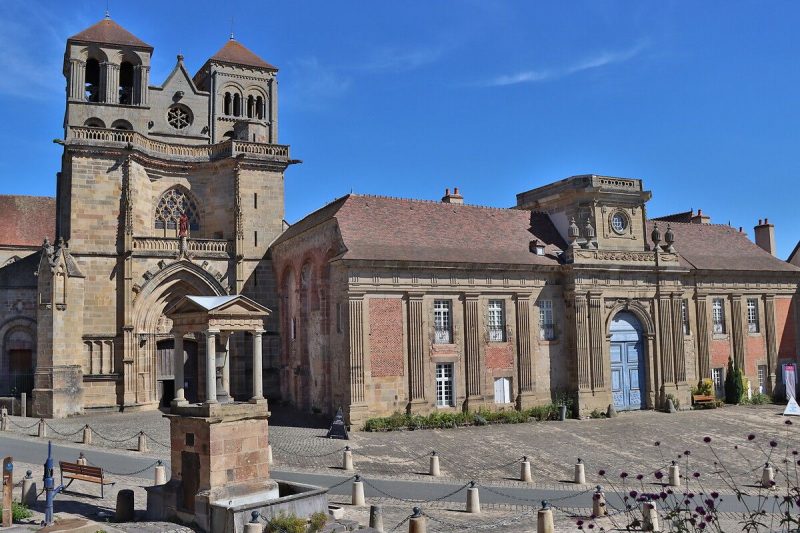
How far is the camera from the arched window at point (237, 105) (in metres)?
41.8

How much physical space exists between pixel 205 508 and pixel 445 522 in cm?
467

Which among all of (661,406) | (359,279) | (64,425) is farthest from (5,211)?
(661,406)

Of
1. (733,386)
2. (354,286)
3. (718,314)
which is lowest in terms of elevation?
(733,386)

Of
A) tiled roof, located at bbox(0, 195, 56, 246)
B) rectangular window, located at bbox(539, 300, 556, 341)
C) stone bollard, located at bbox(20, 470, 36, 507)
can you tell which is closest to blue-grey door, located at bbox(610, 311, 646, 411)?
rectangular window, located at bbox(539, 300, 556, 341)

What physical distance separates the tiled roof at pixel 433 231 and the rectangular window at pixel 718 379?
10163mm

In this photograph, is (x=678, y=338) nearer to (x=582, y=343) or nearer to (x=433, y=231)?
(x=582, y=343)

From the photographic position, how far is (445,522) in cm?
1451

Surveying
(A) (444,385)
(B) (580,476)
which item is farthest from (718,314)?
(B) (580,476)

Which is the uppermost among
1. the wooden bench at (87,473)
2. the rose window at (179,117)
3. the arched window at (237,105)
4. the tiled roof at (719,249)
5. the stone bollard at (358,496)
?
the arched window at (237,105)

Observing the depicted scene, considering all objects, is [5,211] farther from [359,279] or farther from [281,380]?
[359,279]

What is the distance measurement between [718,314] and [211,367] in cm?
2884

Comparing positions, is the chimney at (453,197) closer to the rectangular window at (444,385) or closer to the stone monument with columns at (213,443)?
the rectangular window at (444,385)

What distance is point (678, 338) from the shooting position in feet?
109

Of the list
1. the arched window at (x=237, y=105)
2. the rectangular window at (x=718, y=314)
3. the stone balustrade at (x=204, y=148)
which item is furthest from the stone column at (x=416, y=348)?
the arched window at (x=237, y=105)
